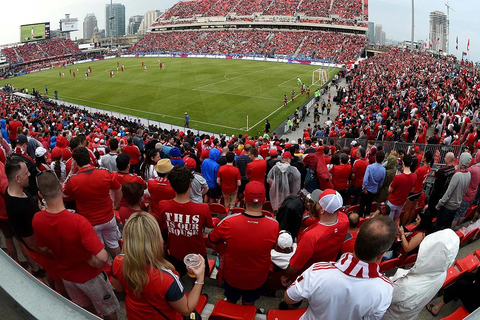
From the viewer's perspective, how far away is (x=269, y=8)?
81.8 m

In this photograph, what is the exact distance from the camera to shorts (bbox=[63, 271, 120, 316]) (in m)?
3.54

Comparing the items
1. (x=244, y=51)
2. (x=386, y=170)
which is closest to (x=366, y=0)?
(x=244, y=51)

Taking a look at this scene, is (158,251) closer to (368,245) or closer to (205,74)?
(368,245)

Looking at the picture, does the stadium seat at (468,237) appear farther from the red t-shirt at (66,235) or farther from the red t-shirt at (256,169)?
the red t-shirt at (66,235)

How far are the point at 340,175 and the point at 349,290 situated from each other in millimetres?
5484

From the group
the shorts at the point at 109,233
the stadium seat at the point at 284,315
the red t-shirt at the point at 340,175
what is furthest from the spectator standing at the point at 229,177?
the stadium seat at the point at 284,315

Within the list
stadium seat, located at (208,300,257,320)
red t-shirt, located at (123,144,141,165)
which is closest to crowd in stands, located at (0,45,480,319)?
stadium seat, located at (208,300,257,320)

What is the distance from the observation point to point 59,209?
127 inches

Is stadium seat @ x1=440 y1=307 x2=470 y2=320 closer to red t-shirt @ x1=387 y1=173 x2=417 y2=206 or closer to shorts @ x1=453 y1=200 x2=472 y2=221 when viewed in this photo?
red t-shirt @ x1=387 y1=173 x2=417 y2=206

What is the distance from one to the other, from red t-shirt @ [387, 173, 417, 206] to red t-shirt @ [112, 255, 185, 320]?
222 inches

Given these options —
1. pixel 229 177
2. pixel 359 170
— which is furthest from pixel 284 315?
pixel 359 170

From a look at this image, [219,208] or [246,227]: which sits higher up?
[246,227]

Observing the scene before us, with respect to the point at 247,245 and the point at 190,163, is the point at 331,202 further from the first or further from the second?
the point at 190,163

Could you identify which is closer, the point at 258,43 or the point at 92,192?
the point at 92,192
